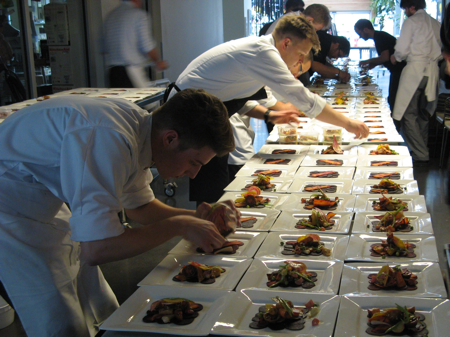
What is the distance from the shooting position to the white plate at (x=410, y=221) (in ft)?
5.54

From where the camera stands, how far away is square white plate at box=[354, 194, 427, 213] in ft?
6.23

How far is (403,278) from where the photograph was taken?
130 cm

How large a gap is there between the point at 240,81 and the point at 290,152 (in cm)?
55

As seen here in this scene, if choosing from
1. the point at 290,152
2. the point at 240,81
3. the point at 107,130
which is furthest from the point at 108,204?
the point at 290,152

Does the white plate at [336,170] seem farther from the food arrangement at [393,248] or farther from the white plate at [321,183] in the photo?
the food arrangement at [393,248]

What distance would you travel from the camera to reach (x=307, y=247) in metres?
1.58

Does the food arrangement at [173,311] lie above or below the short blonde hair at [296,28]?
below

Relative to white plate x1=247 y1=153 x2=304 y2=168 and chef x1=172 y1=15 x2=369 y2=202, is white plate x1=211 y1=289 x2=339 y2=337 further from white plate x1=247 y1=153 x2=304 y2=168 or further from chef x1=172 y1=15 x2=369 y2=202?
chef x1=172 y1=15 x2=369 y2=202

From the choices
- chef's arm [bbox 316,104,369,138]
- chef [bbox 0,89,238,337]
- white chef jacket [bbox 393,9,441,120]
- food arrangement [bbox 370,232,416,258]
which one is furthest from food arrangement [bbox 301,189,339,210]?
white chef jacket [bbox 393,9,441,120]

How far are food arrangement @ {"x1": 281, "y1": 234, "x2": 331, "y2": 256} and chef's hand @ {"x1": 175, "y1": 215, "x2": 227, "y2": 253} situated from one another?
0.27m

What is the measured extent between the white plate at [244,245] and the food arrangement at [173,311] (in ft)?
1.14

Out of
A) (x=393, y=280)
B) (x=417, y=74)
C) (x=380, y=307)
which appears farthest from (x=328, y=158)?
(x=417, y=74)

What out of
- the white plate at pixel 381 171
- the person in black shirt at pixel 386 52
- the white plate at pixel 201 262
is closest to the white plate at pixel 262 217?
the white plate at pixel 201 262

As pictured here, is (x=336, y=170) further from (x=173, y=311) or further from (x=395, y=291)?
(x=173, y=311)
